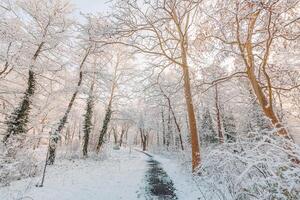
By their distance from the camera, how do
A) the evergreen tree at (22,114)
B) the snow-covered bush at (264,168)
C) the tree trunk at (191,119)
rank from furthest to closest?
the evergreen tree at (22,114) → the tree trunk at (191,119) → the snow-covered bush at (264,168)

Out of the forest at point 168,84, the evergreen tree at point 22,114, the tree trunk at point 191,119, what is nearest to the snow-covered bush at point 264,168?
the forest at point 168,84

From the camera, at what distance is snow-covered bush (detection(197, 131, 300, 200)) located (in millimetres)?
2180

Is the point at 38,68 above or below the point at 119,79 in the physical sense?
below

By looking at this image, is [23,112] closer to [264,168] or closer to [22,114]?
[22,114]

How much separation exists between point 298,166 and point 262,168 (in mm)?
615

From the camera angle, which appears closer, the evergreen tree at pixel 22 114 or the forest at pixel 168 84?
the forest at pixel 168 84

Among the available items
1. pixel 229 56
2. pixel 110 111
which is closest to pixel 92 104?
pixel 110 111

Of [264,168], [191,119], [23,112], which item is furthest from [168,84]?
[264,168]

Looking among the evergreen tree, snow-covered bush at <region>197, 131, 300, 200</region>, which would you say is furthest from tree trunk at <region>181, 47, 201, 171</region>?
the evergreen tree

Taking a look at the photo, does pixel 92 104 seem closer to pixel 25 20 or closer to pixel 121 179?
pixel 25 20

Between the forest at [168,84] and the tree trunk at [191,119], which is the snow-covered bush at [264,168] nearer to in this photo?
the forest at [168,84]

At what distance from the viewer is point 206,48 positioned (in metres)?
7.39

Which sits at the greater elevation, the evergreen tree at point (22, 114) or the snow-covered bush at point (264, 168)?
the evergreen tree at point (22, 114)

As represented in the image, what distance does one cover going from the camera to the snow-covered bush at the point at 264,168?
2.18m
